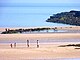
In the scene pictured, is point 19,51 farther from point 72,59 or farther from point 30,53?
point 72,59

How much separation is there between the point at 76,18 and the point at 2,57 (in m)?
47.2

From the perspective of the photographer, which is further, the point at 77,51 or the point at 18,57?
the point at 77,51

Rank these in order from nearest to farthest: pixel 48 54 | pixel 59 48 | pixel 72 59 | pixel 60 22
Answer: pixel 72 59
pixel 48 54
pixel 59 48
pixel 60 22

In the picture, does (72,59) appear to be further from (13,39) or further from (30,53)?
(13,39)

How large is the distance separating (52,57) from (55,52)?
241cm

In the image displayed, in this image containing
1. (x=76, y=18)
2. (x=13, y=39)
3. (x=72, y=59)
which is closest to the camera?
(x=72, y=59)

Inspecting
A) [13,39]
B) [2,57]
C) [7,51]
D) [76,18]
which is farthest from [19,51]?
[76,18]

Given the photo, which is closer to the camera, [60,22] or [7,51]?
[7,51]

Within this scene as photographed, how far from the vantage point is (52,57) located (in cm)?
2830

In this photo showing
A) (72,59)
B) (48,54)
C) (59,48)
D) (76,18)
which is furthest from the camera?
(76,18)

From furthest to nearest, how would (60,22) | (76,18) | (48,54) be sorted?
(60,22) → (76,18) → (48,54)

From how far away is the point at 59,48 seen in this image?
32938 millimetres

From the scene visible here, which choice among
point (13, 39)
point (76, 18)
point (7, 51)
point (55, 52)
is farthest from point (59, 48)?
point (76, 18)

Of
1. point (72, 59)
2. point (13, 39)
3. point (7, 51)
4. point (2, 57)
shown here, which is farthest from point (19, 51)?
point (13, 39)
